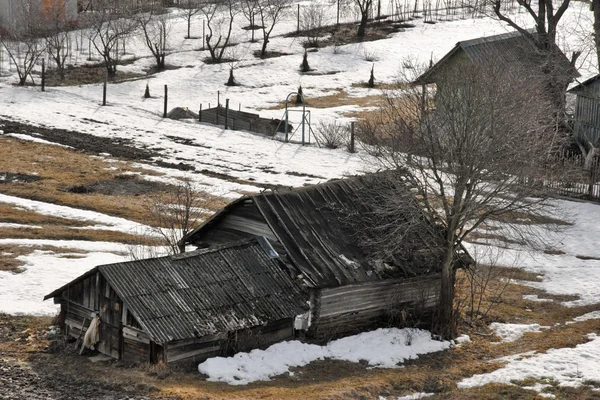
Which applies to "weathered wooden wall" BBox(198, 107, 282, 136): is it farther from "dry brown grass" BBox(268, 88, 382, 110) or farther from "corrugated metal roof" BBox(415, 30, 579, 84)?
"corrugated metal roof" BBox(415, 30, 579, 84)

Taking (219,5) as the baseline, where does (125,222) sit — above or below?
below

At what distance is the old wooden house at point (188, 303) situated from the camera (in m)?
19.5

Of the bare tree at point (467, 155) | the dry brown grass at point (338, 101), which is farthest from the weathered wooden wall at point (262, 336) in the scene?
the dry brown grass at point (338, 101)

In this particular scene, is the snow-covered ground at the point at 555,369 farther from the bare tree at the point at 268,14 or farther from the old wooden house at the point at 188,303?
the bare tree at the point at 268,14

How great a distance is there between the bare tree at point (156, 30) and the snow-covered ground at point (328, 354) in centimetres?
3948

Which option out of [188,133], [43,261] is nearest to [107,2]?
[188,133]

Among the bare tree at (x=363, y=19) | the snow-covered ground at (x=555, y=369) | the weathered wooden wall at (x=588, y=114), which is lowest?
the snow-covered ground at (x=555, y=369)

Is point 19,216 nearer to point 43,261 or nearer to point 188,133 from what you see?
point 43,261

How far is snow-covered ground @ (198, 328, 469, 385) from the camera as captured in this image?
64.2ft

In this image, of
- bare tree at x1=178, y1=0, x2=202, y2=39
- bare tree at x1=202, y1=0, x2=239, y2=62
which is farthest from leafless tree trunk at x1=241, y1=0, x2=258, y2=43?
bare tree at x1=178, y1=0, x2=202, y2=39

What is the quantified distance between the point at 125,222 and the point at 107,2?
37.4 metres

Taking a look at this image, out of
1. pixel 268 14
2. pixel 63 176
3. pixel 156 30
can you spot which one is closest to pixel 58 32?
pixel 156 30

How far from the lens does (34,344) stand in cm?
2142

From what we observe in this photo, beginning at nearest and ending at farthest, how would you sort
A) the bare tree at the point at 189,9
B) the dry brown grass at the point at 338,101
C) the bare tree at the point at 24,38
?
the dry brown grass at the point at 338,101, the bare tree at the point at 24,38, the bare tree at the point at 189,9
